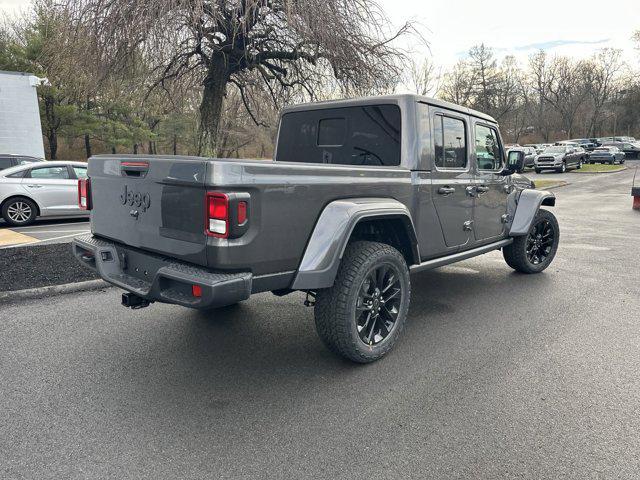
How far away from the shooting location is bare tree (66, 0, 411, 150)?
8.51m

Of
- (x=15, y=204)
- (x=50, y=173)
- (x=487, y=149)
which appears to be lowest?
(x=15, y=204)

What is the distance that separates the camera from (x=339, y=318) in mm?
3191

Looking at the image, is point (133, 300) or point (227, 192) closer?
point (227, 192)

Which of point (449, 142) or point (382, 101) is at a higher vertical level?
point (382, 101)

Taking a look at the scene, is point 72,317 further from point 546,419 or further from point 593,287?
point 593,287

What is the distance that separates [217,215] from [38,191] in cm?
937

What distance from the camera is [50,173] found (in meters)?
10.3

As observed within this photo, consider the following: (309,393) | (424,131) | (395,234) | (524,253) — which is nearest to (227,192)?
(309,393)

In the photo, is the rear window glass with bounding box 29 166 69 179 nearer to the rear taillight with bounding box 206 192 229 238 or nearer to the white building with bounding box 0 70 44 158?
the rear taillight with bounding box 206 192 229 238

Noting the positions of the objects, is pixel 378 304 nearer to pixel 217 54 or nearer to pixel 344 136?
pixel 344 136

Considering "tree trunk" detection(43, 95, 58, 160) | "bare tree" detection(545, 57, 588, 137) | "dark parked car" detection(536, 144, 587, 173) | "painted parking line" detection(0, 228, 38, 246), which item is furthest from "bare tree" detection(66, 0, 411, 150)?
"bare tree" detection(545, 57, 588, 137)

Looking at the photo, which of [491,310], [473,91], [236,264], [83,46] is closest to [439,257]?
[491,310]

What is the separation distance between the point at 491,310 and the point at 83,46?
344 inches

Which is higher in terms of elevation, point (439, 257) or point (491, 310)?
point (439, 257)
